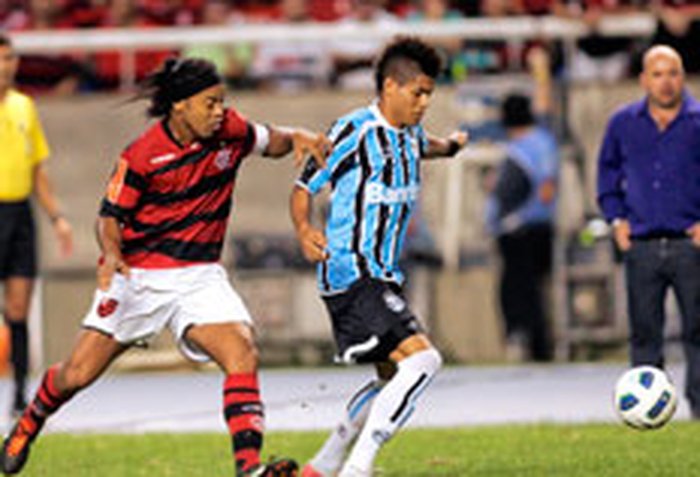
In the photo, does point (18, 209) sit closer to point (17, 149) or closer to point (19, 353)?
point (17, 149)

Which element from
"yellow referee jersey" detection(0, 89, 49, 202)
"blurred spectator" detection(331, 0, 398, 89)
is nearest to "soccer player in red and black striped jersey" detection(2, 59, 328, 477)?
"yellow referee jersey" detection(0, 89, 49, 202)

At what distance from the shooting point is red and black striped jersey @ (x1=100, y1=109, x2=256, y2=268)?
9.49 metres

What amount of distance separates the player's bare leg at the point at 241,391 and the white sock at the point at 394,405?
0.46 meters

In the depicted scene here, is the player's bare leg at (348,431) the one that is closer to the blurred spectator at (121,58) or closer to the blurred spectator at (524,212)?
the blurred spectator at (524,212)

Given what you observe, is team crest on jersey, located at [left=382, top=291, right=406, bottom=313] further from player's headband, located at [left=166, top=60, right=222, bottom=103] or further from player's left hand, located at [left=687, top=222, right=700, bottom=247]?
player's left hand, located at [left=687, top=222, right=700, bottom=247]

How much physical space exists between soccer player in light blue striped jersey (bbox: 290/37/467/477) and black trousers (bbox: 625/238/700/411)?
3260mm

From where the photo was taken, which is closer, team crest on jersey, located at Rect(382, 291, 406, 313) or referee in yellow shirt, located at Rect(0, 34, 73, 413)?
team crest on jersey, located at Rect(382, 291, 406, 313)

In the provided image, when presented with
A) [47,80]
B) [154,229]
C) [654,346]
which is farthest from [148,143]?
[47,80]

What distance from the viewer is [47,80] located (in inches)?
782

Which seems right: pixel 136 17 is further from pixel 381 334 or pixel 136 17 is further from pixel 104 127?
pixel 381 334

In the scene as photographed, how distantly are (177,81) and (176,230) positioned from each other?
0.71 metres

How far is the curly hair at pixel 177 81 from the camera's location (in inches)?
376

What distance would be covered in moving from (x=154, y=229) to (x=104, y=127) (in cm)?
A: 1001

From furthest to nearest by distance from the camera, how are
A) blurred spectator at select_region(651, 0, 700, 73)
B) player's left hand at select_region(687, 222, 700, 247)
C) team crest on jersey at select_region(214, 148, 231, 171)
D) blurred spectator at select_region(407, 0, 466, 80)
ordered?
blurred spectator at select_region(407, 0, 466, 80) < blurred spectator at select_region(651, 0, 700, 73) < player's left hand at select_region(687, 222, 700, 247) < team crest on jersey at select_region(214, 148, 231, 171)
